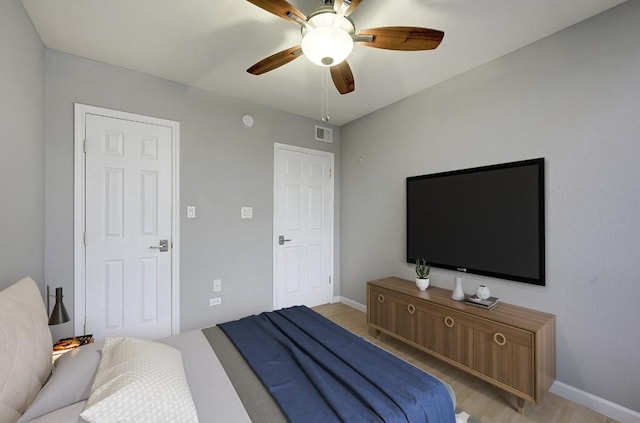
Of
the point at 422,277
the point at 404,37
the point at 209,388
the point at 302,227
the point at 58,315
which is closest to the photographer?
the point at 209,388

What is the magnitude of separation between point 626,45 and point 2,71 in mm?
3679

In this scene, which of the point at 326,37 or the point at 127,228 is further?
the point at 127,228

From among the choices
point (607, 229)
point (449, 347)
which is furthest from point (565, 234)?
point (449, 347)

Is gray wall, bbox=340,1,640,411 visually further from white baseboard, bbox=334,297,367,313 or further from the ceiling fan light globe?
the ceiling fan light globe

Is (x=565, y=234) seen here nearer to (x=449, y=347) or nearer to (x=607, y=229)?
(x=607, y=229)

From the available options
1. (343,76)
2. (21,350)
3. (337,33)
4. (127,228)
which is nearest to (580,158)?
(343,76)

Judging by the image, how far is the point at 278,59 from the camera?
1.78m

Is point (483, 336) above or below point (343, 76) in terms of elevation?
below

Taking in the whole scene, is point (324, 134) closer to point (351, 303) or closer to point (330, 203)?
point (330, 203)

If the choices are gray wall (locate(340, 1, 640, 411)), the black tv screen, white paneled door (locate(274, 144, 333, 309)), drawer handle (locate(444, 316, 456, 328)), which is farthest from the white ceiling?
drawer handle (locate(444, 316, 456, 328))

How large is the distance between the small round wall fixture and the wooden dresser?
2.41m

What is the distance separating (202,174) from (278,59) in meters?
1.56

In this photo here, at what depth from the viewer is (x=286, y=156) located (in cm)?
A: 343

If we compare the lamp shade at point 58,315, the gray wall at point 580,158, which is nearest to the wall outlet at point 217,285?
the lamp shade at point 58,315
